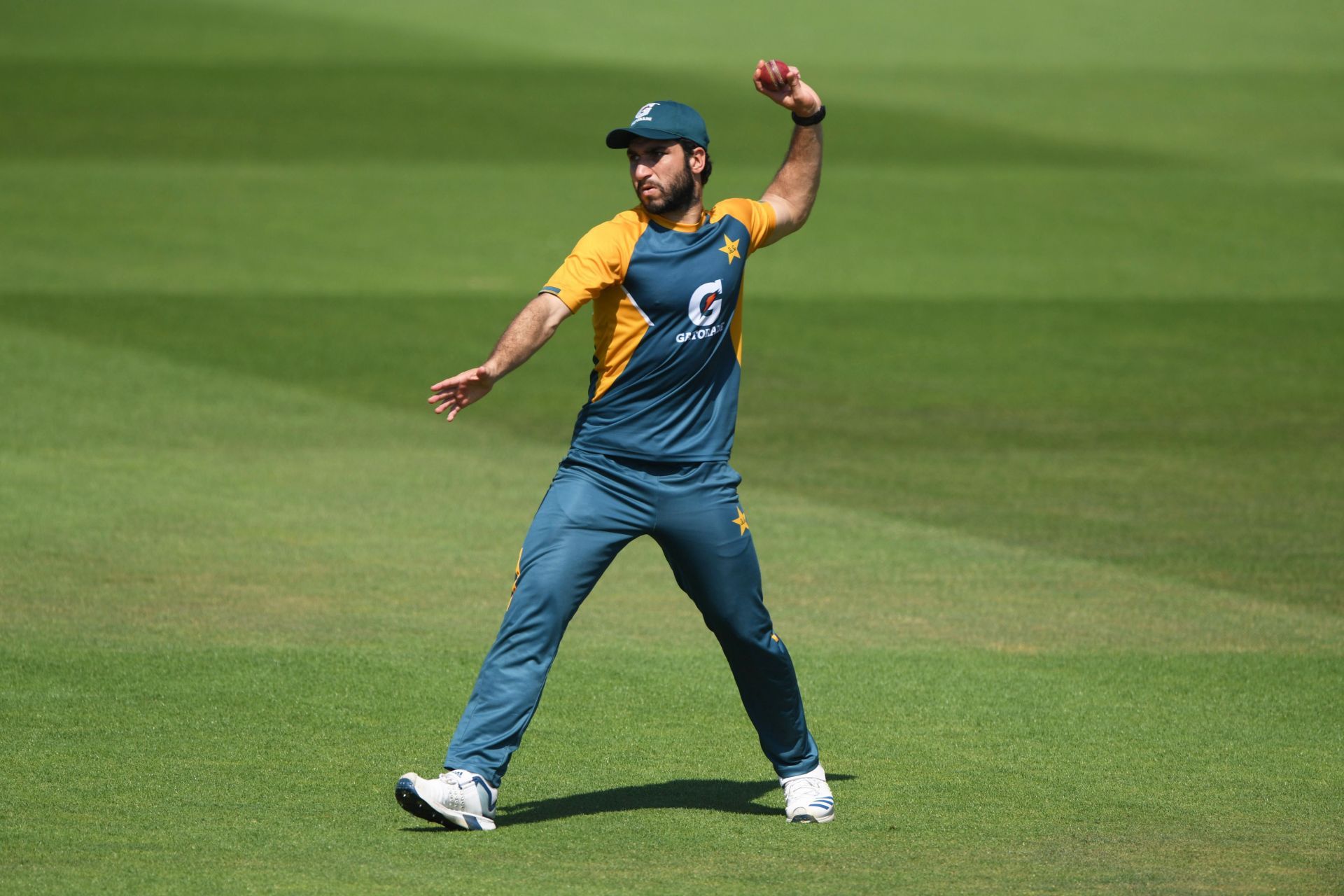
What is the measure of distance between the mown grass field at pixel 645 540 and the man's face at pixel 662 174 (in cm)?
210

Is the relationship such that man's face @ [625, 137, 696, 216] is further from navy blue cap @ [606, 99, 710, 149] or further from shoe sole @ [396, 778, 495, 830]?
shoe sole @ [396, 778, 495, 830]

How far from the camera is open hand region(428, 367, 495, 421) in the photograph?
6398 millimetres

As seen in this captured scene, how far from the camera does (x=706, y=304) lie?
692cm

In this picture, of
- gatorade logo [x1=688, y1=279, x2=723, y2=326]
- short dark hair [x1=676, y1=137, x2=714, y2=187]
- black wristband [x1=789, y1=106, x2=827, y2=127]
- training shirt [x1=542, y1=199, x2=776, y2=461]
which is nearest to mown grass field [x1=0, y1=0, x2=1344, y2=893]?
training shirt [x1=542, y1=199, x2=776, y2=461]

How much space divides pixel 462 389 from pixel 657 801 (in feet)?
5.65

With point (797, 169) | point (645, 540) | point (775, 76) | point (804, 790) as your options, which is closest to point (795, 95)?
point (775, 76)

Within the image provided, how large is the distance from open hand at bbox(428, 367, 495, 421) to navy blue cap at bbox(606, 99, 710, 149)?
3.20 ft

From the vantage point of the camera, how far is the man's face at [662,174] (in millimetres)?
6922

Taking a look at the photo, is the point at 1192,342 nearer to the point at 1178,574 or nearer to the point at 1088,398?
the point at 1088,398

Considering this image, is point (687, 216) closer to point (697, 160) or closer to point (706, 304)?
point (697, 160)

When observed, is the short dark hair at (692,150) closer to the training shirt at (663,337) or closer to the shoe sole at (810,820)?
the training shirt at (663,337)

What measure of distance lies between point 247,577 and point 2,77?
105ft

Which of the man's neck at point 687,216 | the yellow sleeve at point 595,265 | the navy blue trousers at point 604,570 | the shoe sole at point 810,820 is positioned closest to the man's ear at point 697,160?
the man's neck at point 687,216

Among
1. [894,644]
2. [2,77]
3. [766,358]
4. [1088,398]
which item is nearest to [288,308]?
[766,358]
